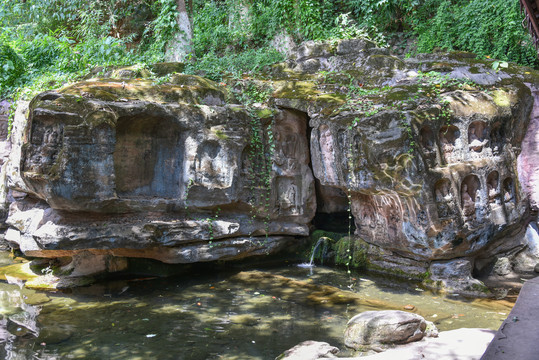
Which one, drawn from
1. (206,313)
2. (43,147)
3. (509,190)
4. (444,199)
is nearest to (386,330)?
(206,313)

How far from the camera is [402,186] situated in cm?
776

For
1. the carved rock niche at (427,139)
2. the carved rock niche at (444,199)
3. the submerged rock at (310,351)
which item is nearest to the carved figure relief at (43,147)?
the submerged rock at (310,351)

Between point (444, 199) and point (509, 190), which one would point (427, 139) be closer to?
point (444, 199)

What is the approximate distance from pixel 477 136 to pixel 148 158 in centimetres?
573

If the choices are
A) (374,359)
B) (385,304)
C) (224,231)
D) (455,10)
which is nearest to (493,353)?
(374,359)

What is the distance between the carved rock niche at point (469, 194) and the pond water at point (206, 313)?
1.51 m

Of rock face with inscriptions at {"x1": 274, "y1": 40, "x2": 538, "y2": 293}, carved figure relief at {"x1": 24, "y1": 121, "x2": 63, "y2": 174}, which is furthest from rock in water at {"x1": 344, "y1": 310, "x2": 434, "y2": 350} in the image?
carved figure relief at {"x1": 24, "y1": 121, "x2": 63, "y2": 174}

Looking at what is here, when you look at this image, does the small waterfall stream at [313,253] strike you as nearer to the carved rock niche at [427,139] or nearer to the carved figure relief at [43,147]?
the carved rock niche at [427,139]

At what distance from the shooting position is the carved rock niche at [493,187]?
814 cm

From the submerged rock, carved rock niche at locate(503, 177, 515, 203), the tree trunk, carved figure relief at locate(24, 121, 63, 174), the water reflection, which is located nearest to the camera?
the submerged rock

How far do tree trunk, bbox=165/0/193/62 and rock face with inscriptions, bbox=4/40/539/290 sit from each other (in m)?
3.26

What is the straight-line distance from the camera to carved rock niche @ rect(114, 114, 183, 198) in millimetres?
8211

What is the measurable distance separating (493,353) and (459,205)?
4.94m

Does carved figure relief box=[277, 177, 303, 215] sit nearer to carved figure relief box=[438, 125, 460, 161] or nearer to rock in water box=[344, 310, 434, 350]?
carved figure relief box=[438, 125, 460, 161]
